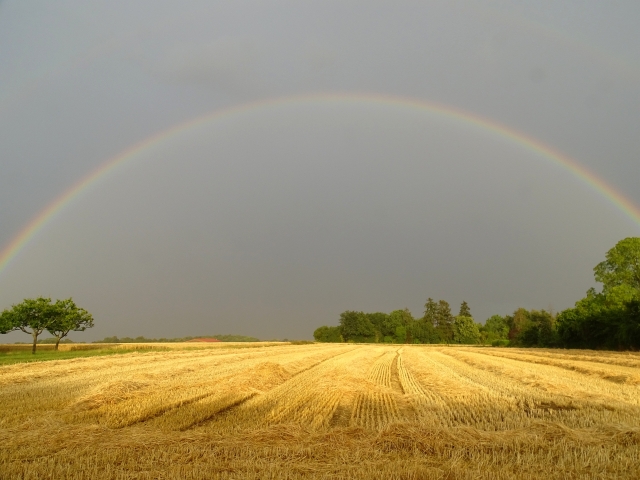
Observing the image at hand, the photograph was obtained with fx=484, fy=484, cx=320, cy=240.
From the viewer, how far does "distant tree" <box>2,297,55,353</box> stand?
A: 54812 mm

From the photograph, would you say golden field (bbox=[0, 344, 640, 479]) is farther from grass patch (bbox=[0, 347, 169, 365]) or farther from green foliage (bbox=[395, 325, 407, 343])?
green foliage (bbox=[395, 325, 407, 343])

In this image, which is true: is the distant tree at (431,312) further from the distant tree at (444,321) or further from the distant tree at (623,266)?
the distant tree at (623,266)

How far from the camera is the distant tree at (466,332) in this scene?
11988 cm

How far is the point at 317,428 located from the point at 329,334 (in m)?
126

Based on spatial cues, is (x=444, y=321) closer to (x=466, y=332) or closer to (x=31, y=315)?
(x=466, y=332)

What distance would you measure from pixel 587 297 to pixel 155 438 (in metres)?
65.9

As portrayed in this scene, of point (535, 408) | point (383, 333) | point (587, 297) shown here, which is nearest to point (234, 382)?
point (535, 408)

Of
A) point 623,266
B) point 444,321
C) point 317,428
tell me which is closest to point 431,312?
point 444,321

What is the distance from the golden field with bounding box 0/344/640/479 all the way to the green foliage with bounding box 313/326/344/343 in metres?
115

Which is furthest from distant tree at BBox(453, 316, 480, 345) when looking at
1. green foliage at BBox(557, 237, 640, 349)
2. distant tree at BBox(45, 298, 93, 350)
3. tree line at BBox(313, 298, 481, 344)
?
distant tree at BBox(45, 298, 93, 350)

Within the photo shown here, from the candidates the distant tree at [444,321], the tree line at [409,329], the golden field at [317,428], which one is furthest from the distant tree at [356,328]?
the golden field at [317,428]

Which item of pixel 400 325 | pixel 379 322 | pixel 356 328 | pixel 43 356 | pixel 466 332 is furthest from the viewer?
pixel 379 322

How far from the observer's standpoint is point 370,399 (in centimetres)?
1541

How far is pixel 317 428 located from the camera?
35.2 feet
